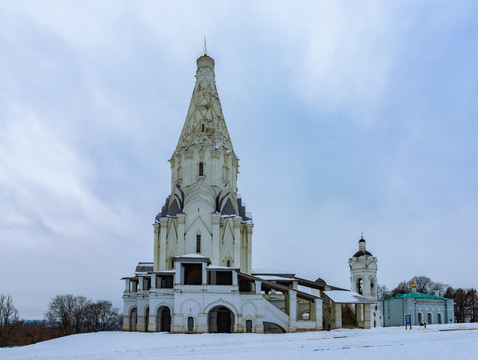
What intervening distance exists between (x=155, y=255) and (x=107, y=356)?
21675 mm

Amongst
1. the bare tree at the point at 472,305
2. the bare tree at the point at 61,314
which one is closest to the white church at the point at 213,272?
the bare tree at the point at 61,314

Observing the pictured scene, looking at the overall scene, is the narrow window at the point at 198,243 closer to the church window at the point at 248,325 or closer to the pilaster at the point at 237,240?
the pilaster at the point at 237,240

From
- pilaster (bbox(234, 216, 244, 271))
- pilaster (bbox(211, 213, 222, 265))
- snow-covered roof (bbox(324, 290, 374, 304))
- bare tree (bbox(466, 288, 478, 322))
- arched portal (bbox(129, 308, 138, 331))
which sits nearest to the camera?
snow-covered roof (bbox(324, 290, 374, 304))

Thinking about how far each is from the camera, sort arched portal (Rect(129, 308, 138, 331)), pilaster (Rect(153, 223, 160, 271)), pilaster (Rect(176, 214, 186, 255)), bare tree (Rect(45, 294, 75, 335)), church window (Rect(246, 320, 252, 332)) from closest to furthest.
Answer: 1. church window (Rect(246, 320, 252, 332))
2. pilaster (Rect(176, 214, 186, 255))
3. arched portal (Rect(129, 308, 138, 331))
4. pilaster (Rect(153, 223, 160, 271))
5. bare tree (Rect(45, 294, 75, 335))

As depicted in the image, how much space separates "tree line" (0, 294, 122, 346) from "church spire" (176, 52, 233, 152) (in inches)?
1148

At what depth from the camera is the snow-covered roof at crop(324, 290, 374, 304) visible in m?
34.4

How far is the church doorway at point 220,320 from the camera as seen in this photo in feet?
108

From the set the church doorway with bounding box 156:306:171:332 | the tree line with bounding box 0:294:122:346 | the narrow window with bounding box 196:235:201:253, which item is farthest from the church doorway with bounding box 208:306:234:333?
the tree line with bounding box 0:294:122:346

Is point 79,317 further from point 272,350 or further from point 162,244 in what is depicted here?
point 272,350

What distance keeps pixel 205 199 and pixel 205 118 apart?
8262mm

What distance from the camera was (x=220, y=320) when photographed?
3362 centimetres

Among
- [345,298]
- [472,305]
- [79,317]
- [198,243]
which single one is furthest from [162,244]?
[472,305]

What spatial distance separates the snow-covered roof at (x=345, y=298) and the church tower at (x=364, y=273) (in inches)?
409

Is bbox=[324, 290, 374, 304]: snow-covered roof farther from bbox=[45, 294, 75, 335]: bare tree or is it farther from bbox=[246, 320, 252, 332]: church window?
bbox=[45, 294, 75, 335]: bare tree
